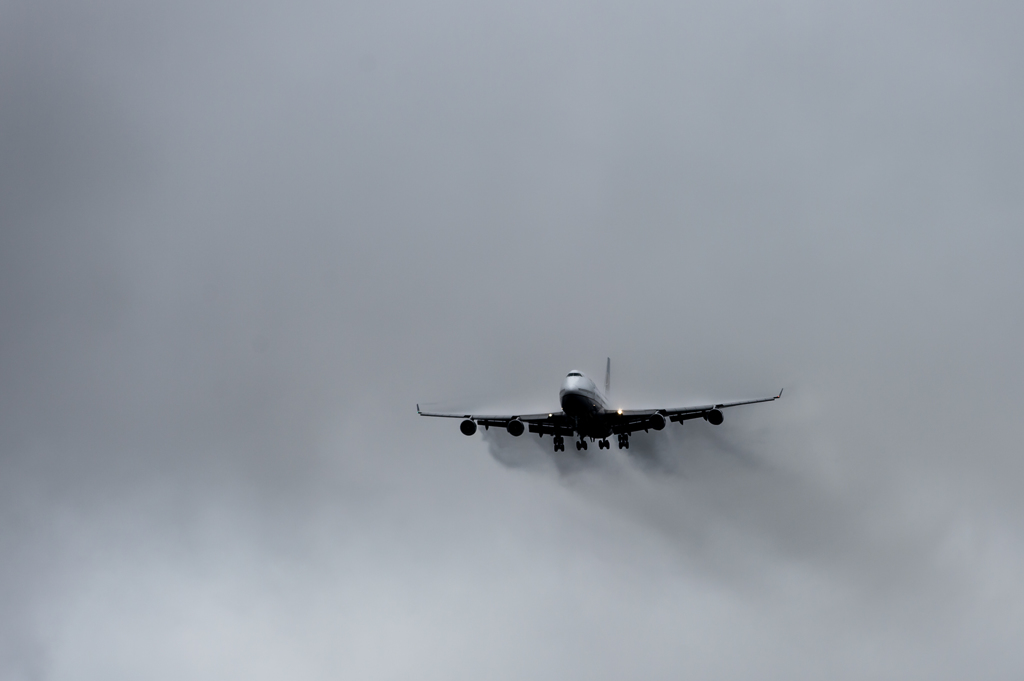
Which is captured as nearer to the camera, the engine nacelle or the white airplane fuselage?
the white airplane fuselage

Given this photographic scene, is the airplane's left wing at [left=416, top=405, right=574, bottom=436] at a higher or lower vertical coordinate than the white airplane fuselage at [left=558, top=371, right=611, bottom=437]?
lower

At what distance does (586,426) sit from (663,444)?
2291cm

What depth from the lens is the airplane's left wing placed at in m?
84.7

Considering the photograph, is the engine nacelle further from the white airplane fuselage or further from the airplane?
the white airplane fuselage

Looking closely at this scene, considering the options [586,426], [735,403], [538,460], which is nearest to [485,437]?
[538,460]

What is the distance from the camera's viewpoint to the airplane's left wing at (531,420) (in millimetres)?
84688

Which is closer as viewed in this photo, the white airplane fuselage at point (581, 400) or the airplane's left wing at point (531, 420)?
the white airplane fuselage at point (581, 400)

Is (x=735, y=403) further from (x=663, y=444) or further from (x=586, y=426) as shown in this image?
(x=663, y=444)

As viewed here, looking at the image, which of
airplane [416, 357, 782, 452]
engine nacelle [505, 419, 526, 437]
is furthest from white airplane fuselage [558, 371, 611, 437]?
engine nacelle [505, 419, 526, 437]

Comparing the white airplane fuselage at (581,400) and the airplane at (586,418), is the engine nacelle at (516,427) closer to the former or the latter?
the airplane at (586,418)

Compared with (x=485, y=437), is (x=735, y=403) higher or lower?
higher

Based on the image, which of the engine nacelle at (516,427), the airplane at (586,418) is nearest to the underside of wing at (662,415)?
the airplane at (586,418)

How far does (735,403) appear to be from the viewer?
83.6 metres

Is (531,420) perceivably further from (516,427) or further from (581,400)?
(581,400)
